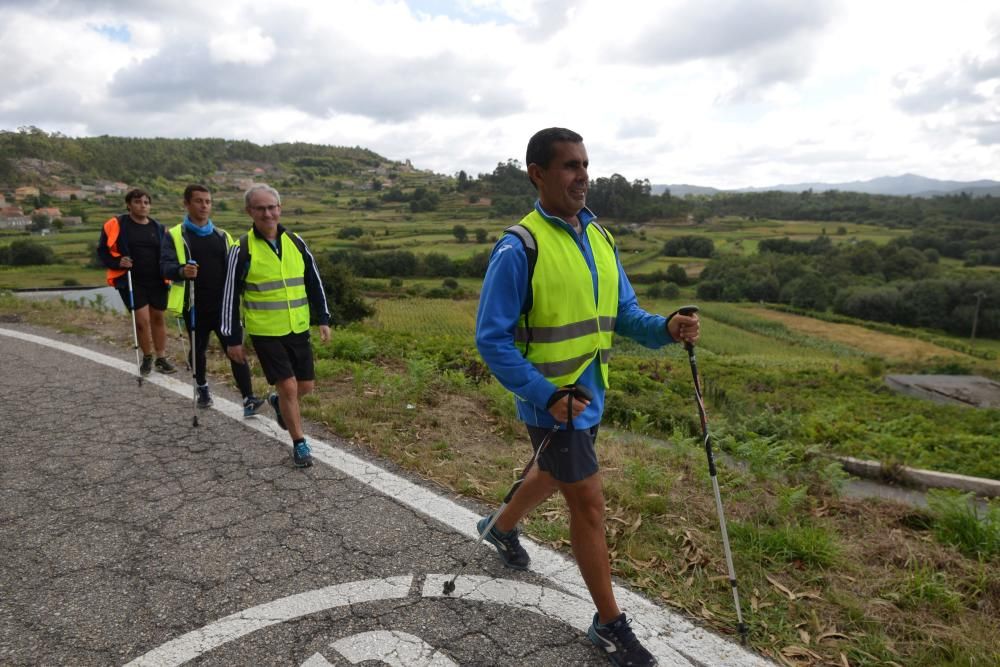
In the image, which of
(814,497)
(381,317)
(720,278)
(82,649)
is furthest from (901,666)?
(720,278)

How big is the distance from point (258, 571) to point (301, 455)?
136cm

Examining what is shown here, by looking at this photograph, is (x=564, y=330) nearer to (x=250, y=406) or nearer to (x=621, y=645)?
(x=621, y=645)

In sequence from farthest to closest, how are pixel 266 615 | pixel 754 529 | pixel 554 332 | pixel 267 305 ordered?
pixel 267 305
pixel 754 529
pixel 266 615
pixel 554 332

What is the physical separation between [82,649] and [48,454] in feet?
9.14

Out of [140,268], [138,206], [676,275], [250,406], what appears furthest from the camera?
[676,275]

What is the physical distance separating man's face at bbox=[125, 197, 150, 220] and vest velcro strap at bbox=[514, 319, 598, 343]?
623 centimetres

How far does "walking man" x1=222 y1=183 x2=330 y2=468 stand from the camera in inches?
174

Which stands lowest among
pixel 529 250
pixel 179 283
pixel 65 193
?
pixel 179 283

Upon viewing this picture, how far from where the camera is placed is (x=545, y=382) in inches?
91.3

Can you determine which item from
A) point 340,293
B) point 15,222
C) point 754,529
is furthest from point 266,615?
point 15,222

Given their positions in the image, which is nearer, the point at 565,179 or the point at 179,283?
the point at 565,179

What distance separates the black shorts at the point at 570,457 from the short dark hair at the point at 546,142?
1107mm

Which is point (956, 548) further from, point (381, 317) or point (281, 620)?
point (381, 317)

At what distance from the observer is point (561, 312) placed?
246cm
